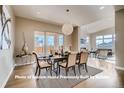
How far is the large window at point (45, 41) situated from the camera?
6.85m

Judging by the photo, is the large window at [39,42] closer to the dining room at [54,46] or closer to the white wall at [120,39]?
the dining room at [54,46]

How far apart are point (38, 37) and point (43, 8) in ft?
7.82

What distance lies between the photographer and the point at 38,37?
272 inches

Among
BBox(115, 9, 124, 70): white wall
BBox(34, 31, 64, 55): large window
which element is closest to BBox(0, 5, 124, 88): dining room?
BBox(34, 31, 64, 55): large window

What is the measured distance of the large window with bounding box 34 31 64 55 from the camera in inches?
270

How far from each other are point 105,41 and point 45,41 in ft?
23.9

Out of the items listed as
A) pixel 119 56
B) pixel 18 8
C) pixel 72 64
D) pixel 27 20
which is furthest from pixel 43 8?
pixel 119 56

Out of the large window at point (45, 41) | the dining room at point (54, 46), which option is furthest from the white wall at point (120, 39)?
the large window at point (45, 41)

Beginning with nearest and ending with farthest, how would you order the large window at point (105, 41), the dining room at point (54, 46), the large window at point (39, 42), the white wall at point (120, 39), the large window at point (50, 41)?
the dining room at point (54, 46)
the white wall at point (120, 39)
the large window at point (39, 42)
the large window at point (50, 41)
the large window at point (105, 41)

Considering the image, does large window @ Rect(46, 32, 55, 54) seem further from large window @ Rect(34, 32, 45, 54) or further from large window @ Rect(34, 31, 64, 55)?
large window @ Rect(34, 32, 45, 54)

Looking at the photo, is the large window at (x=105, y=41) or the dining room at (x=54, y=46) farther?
the large window at (x=105, y=41)

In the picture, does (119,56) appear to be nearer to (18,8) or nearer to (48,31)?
(48,31)

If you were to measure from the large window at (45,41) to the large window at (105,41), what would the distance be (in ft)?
20.1

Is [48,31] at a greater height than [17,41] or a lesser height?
greater
